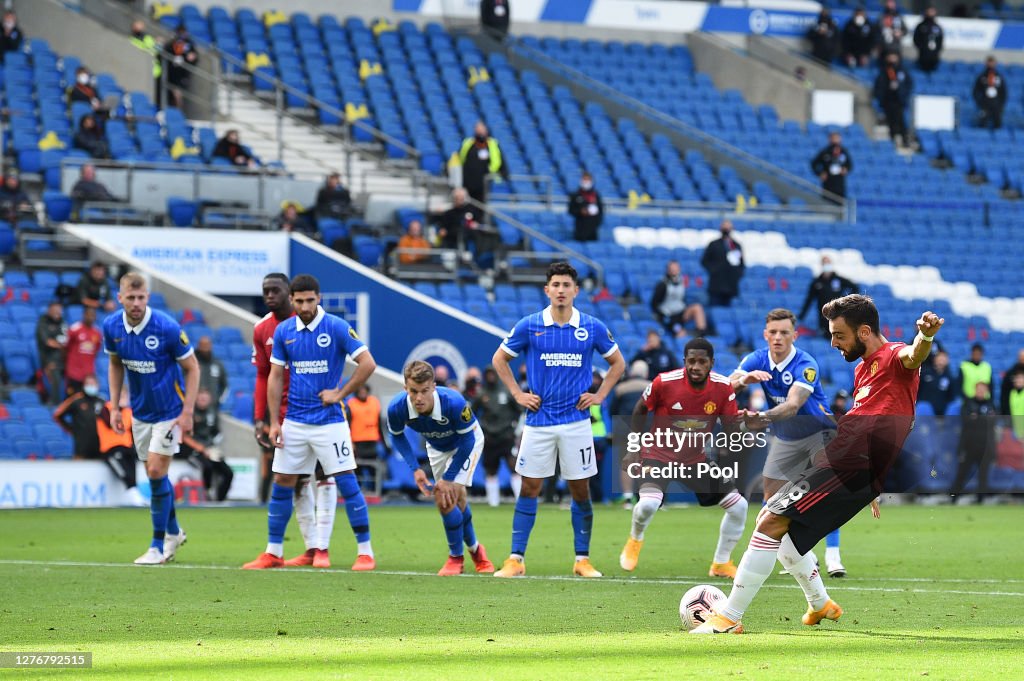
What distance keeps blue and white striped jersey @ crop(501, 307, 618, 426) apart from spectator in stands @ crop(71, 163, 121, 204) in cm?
1506

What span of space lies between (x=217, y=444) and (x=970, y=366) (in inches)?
462

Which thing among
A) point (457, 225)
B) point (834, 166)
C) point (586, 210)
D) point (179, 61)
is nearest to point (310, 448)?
point (457, 225)

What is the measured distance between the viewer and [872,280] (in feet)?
106

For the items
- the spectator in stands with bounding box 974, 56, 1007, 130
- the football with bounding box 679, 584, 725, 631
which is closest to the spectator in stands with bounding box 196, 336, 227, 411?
the football with bounding box 679, 584, 725, 631

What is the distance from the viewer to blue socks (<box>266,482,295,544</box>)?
13.3 m

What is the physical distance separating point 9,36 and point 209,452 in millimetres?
11391

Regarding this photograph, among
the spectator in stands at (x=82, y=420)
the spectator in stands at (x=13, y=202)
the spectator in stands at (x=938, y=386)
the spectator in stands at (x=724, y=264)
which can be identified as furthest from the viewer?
the spectator in stands at (x=724, y=264)

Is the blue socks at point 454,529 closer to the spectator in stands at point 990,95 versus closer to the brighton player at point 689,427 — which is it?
the brighton player at point 689,427

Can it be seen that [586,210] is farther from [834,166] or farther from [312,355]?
[312,355]

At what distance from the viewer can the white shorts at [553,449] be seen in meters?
12.9

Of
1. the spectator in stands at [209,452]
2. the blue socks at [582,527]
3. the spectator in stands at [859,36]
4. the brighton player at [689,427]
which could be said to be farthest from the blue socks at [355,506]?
the spectator in stands at [859,36]

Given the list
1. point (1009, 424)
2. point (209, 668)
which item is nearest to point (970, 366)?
point (1009, 424)

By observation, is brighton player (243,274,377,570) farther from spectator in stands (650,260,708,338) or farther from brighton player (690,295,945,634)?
spectator in stands (650,260,708,338)

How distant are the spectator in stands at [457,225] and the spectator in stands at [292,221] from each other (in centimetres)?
216
